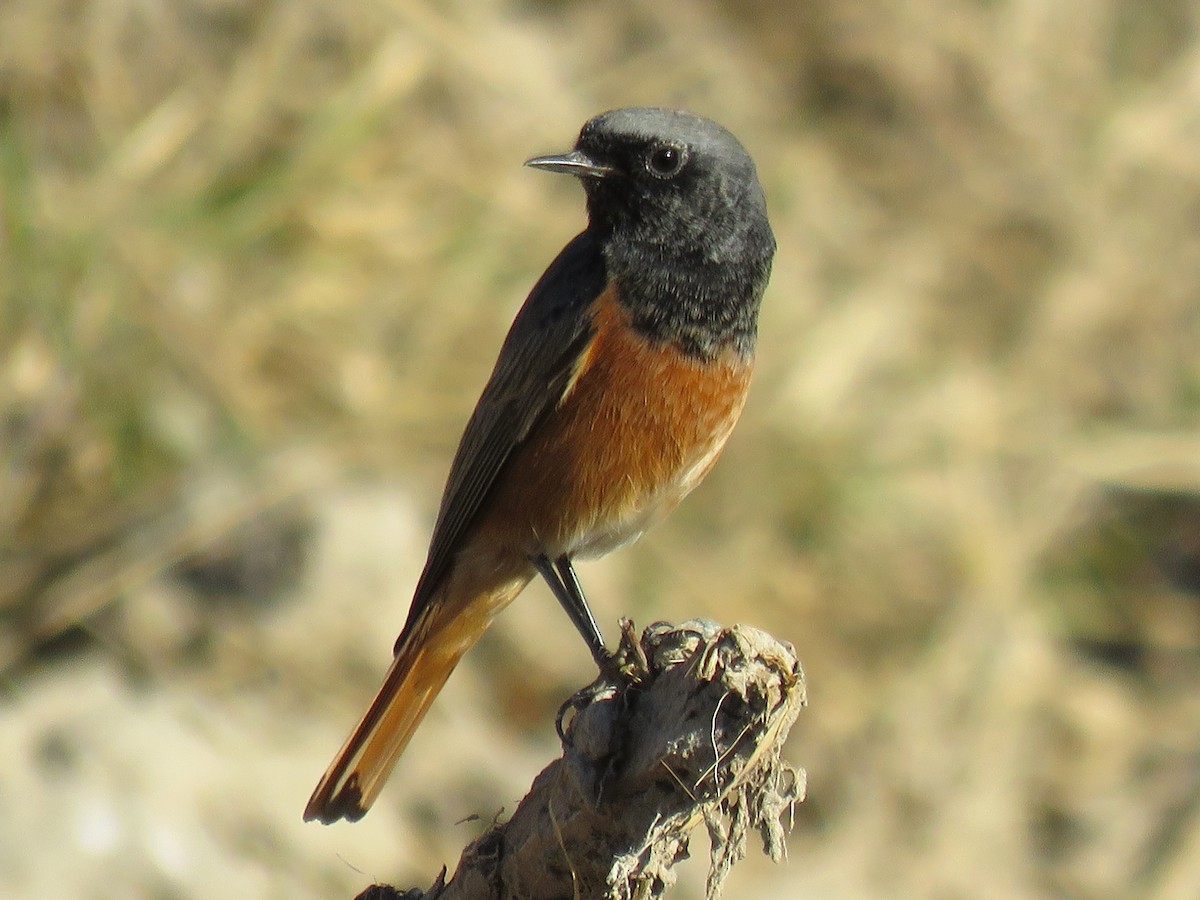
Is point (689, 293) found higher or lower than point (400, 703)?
higher

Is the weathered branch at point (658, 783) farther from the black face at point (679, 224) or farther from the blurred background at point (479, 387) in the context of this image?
the blurred background at point (479, 387)

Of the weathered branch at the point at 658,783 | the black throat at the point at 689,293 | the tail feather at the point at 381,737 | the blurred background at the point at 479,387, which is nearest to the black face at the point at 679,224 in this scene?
the black throat at the point at 689,293

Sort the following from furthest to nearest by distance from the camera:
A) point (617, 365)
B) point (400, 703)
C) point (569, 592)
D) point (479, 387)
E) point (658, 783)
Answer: point (479, 387) → point (400, 703) → point (569, 592) → point (617, 365) → point (658, 783)

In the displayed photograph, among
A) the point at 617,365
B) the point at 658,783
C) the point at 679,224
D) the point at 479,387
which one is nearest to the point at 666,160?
the point at 679,224

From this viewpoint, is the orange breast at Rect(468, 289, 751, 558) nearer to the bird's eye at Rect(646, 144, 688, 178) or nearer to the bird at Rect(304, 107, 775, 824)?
the bird at Rect(304, 107, 775, 824)

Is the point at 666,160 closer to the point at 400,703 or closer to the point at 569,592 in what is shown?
the point at 569,592

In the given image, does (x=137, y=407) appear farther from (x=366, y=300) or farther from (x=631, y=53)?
(x=631, y=53)
